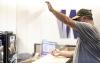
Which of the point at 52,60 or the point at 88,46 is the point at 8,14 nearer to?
the point at 52,60

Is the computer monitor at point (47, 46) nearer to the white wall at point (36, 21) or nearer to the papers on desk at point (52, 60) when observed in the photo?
the white wall at point (36, 21)

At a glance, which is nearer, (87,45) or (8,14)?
(87,45)

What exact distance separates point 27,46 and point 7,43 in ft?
1.90

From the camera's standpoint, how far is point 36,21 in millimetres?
4754

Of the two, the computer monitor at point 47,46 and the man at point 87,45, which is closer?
the man at point 87,45

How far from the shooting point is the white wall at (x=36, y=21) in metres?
4.62

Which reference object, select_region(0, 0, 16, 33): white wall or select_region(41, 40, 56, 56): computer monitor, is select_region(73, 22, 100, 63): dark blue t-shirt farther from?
select_region(0, 0, 16, 33): white wall

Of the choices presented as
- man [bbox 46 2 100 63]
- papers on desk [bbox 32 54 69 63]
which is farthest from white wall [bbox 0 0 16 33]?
man [bbox 46 2 100 63]

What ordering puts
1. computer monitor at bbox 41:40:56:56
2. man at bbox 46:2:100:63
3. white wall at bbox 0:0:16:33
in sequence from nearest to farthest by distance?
1. man at bbox 46:2:100:63
2. computer monitor at bbox 41:40:56:56
3. white wall at bbox 0:0:16:33

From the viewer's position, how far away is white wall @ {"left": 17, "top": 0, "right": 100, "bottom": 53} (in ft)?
15.2

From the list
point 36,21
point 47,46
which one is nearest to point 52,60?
point 47,46

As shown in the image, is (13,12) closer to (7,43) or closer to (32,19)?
(32,19)

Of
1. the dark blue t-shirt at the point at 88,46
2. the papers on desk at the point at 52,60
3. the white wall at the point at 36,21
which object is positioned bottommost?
the papers on desk at the point at 52,60

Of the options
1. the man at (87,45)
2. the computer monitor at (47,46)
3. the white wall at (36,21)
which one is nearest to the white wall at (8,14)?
the white wall at (36,21)
